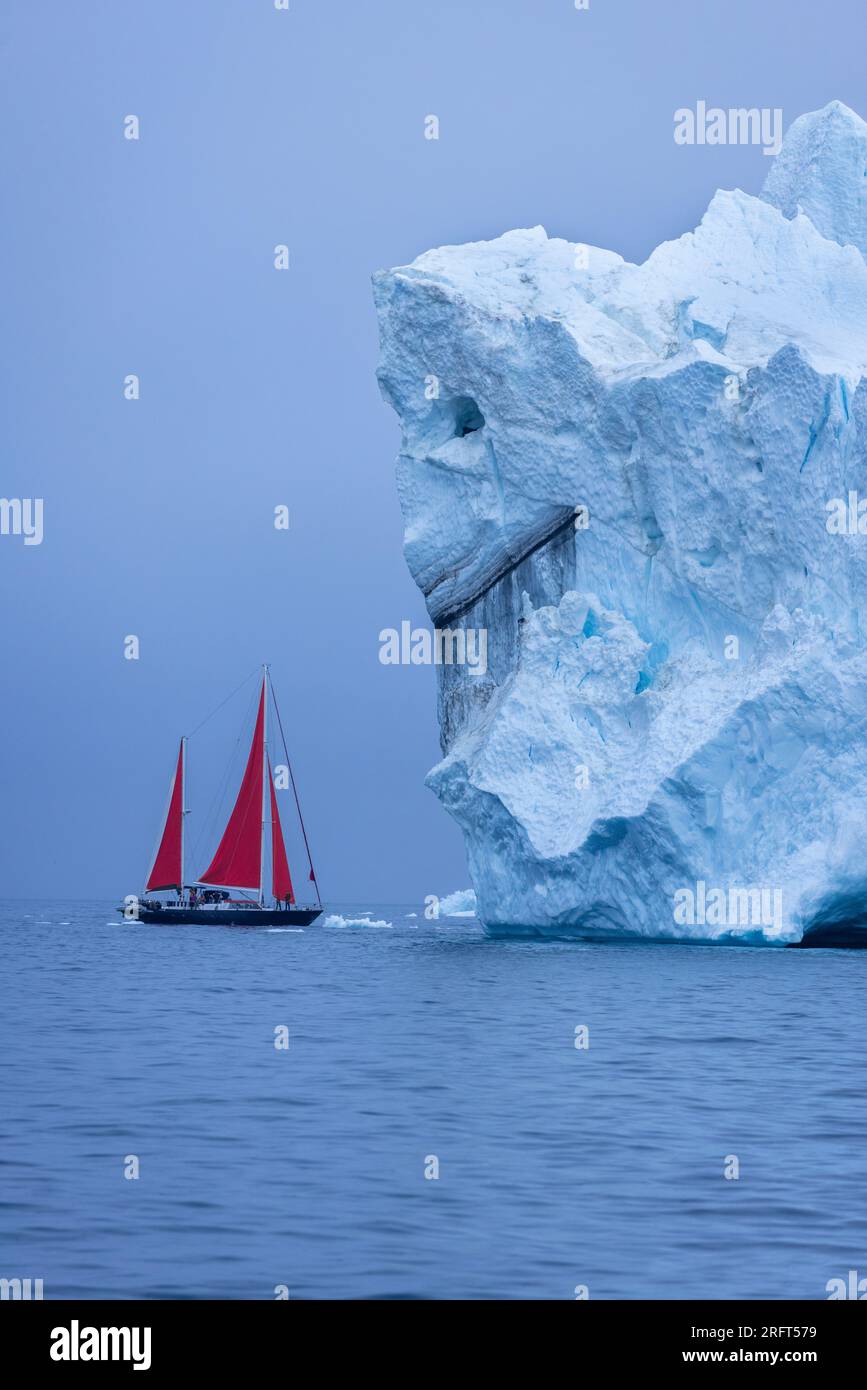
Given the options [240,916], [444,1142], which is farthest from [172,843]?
[444,1142]

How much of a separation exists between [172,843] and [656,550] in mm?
23747

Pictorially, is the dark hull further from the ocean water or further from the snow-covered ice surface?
the ocean water

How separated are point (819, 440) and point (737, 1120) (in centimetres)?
1572

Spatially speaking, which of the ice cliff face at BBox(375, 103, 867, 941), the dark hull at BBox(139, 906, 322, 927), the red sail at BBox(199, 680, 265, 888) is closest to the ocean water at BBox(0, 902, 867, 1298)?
the ice cliff face at BBox(375, 103, 867, 941)

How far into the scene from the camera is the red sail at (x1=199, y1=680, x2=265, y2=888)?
4262 cm

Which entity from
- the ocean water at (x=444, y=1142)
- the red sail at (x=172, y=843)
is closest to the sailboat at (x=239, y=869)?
the red sail at (x=172, y=843)

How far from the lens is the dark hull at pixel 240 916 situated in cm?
4588

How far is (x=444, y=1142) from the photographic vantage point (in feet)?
32.7

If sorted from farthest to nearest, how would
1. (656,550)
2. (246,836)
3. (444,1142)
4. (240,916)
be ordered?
(240,916), (246,836), (656,550), (444,1142)

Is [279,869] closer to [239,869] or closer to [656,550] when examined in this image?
[239,869]
